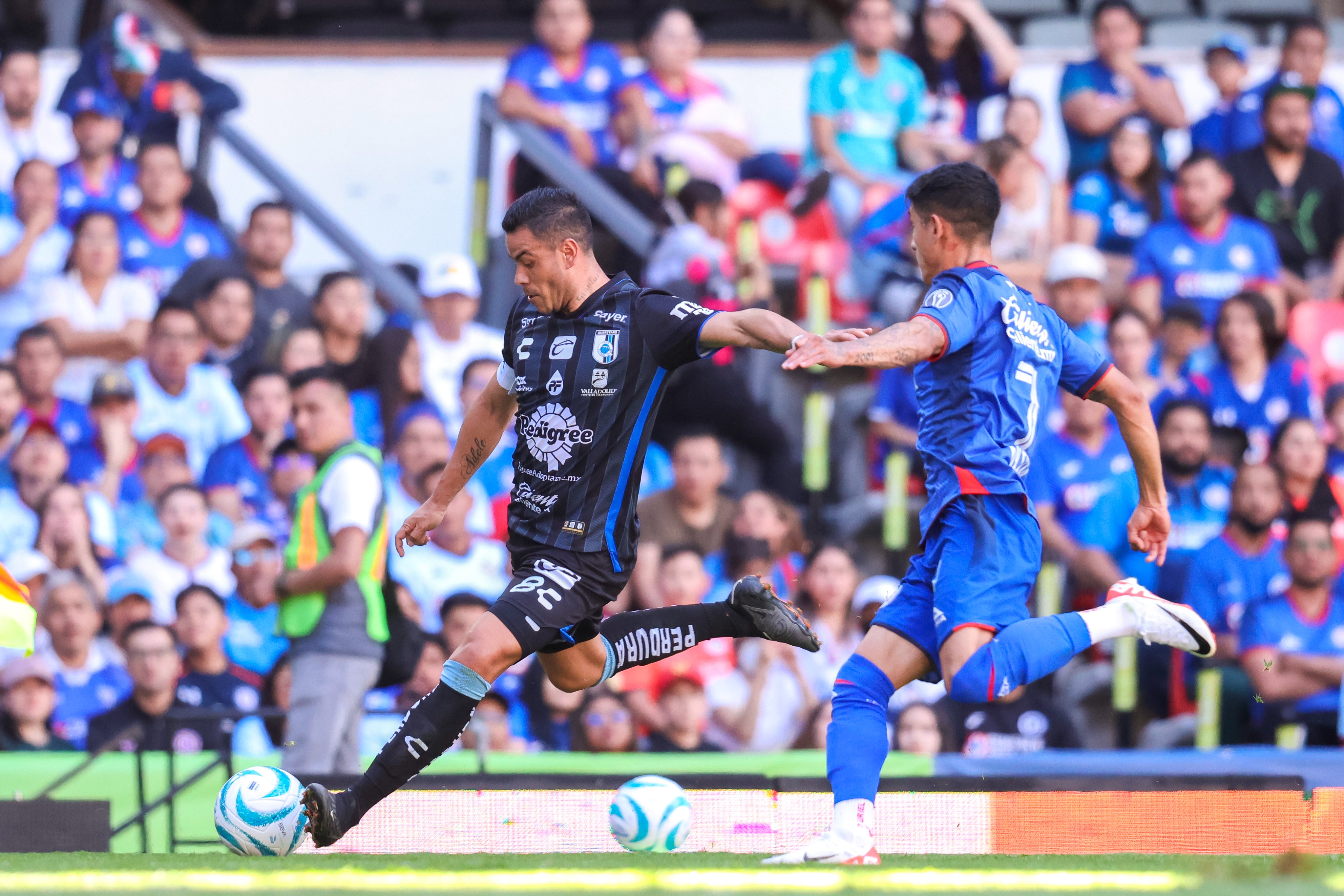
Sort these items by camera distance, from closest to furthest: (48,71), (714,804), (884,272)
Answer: (714,804)
(884,272)
(48,71)

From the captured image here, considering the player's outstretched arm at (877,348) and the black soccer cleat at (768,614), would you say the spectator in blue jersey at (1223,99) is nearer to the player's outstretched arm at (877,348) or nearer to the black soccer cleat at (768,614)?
the black soccer cleat at (768,614)

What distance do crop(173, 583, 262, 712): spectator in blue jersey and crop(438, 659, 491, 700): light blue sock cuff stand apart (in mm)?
3461

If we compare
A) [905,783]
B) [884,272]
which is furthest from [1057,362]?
[884,272]

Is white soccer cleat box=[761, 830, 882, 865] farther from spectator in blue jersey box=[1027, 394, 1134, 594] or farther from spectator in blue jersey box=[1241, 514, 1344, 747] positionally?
spectator in blue jersey box=[1027, 394, 1134, 594]

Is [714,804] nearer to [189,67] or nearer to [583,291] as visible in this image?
[583,291]

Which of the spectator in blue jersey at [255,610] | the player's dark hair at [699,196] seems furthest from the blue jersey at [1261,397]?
the spectator in blue jersey at [255,610]

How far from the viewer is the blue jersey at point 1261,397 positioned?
32.6ft

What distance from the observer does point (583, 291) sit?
5691 millimetres

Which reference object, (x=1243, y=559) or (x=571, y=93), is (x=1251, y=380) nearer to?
(x=1243, y=559)

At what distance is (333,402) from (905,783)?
10.2 ft

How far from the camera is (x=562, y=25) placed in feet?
37.3

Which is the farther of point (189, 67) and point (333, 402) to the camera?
point (189, 67)

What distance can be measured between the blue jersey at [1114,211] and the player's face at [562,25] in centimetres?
355

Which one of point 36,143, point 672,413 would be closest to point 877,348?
point 672,413
